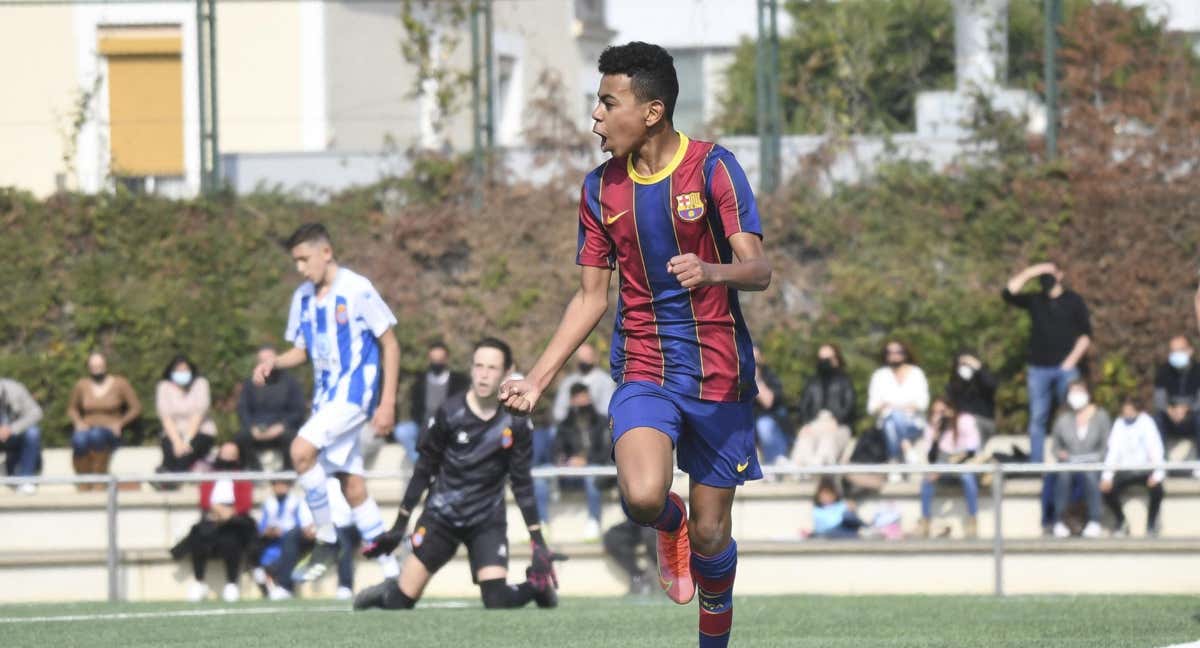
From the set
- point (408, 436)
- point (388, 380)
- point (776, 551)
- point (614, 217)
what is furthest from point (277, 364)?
point (408, 436)

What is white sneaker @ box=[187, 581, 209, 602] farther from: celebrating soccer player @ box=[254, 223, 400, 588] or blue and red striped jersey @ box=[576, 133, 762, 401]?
blue and red striped jersey @ box=[576, 133, 762, 401]

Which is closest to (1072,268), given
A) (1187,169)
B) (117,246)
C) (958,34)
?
(1187,169)

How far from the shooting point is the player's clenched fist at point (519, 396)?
619cm

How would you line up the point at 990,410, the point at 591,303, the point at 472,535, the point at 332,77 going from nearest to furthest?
the point at 591,303, the point at 472,535, the point at 990,410, the point at 332,77

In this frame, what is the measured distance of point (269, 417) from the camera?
53.3 ft

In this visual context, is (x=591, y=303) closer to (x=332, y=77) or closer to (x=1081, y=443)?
(x=1081, y=443)

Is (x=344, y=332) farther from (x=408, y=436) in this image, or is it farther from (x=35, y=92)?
(x=35, y=92)

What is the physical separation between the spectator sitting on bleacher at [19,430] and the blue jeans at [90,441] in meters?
0.35

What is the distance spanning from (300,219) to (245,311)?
116 centimetres

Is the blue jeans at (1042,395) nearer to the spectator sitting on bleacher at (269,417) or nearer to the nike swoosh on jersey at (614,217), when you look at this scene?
the spectator sitting on bleacher at (269,417)

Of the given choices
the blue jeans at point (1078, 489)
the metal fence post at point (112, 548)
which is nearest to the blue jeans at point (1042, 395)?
the blue jeans at point (1078, 489)

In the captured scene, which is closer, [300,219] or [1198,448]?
[1198,448]

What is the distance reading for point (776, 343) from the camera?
17.8 m

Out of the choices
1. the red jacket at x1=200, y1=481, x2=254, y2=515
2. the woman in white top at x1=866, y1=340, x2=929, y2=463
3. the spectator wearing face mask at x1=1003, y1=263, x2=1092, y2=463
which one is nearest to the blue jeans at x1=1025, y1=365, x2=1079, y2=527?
the spectator wearing face mask at x1=1003, y1=263, x2=1092, y2=463
